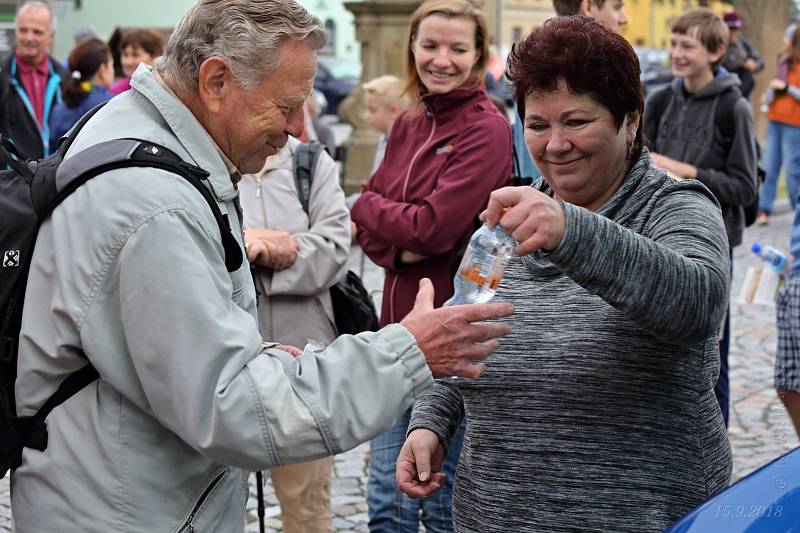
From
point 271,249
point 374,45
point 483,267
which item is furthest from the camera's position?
point 374,45

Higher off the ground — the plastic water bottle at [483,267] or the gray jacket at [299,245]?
the plastic water bottle at [483,267]

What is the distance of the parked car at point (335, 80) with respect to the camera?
31734 millimetres

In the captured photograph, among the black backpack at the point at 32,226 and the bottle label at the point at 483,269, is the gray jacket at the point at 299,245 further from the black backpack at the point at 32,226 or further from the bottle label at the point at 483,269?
the black backpack at the point at 32,226

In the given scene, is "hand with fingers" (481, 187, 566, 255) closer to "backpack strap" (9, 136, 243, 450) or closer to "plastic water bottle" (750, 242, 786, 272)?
"backpack strap" (9, 136, 243, 450)

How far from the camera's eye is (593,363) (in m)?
2.53

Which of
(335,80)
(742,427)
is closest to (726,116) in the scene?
(742,427)

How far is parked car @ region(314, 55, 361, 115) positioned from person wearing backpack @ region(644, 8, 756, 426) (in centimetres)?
2463

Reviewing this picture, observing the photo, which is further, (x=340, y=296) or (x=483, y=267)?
(x=340, y=296)

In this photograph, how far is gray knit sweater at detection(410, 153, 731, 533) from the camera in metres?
2.50

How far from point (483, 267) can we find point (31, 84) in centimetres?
701

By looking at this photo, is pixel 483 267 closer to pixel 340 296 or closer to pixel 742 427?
pixel 340 296

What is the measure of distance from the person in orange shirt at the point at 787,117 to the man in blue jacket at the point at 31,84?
757cm

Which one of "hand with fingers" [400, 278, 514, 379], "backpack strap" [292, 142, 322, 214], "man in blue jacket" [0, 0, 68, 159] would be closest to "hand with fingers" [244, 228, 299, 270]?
"backpack strap" [292, 142, 322, 214]

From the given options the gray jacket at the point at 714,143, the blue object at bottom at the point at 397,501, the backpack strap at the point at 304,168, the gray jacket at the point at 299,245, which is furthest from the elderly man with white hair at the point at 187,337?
the gray jacket at the point at 714,143
